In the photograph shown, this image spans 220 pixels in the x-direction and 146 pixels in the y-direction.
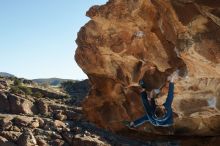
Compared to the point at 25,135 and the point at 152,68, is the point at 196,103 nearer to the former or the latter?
the point at 152,68

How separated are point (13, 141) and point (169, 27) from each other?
1780cm

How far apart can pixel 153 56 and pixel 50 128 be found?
56.7 ft

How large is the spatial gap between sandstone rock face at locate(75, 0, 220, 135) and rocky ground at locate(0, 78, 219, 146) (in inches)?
125

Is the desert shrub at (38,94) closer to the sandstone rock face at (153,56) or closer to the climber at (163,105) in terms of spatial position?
the sandstone rock face at (153,56)

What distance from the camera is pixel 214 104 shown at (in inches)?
651

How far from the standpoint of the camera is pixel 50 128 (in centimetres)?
3131

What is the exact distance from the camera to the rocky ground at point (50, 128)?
2689 cm

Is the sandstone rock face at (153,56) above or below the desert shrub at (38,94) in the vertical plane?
above

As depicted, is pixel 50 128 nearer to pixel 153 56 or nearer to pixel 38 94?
pixel 38 94

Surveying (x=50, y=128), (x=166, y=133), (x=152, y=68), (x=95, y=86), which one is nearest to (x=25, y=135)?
(x=50, y=128)

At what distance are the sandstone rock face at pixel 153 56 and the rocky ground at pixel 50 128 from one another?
10.4 feet

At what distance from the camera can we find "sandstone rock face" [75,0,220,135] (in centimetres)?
1299

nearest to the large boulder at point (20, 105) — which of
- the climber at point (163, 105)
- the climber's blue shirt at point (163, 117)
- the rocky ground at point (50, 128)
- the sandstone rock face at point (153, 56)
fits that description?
the rocky ground at point (50, 128)

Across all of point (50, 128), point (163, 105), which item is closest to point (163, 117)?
point (163, 105)
